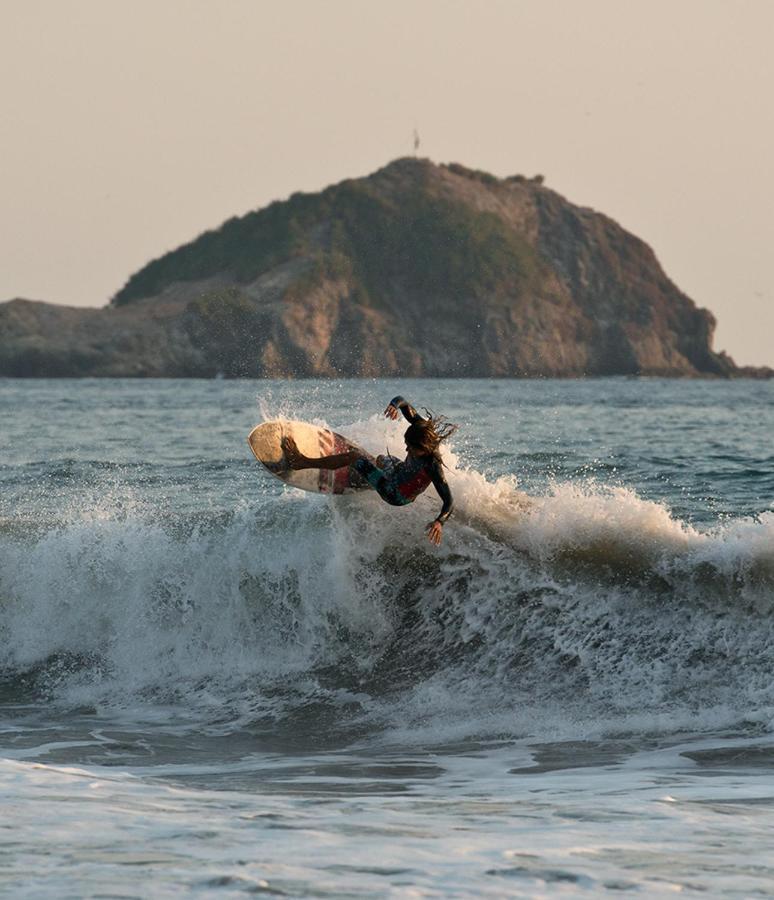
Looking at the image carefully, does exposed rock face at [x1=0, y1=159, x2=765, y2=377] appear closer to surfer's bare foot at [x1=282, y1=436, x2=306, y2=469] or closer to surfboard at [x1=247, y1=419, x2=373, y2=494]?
surfboard at [x1=247, y1=419, x2=373, y2=494]

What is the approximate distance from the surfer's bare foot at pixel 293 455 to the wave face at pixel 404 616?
59cm

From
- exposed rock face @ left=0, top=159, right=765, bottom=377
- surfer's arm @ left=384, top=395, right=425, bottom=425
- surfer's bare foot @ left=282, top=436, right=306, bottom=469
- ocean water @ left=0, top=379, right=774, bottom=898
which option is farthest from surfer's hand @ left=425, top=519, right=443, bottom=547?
exposed rock face @ left=0, top=159, right=765, bottom=377

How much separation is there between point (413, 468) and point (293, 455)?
1.85 meters

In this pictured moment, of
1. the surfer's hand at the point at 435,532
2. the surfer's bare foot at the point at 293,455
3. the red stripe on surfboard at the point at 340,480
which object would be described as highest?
the surfer's bare foot at the point at 293,455

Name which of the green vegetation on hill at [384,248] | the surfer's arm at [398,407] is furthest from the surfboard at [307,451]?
the green vegetation on hill at [384,248]

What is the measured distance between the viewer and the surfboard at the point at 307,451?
14523 millimetres

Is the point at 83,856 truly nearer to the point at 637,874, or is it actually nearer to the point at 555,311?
the point at 637,874

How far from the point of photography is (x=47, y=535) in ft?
52.9

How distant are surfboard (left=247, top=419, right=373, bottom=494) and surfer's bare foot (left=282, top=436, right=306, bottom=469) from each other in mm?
42

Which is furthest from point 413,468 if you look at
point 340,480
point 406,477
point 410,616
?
point 410,616

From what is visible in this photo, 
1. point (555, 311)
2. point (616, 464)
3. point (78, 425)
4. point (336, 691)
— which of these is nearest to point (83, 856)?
point (336, 691)

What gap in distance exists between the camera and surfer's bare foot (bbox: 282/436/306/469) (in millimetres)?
14570

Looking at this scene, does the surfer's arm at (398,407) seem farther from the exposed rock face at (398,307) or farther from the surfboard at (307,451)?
the exposed rock face at (398,307)

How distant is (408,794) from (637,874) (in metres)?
2.60
